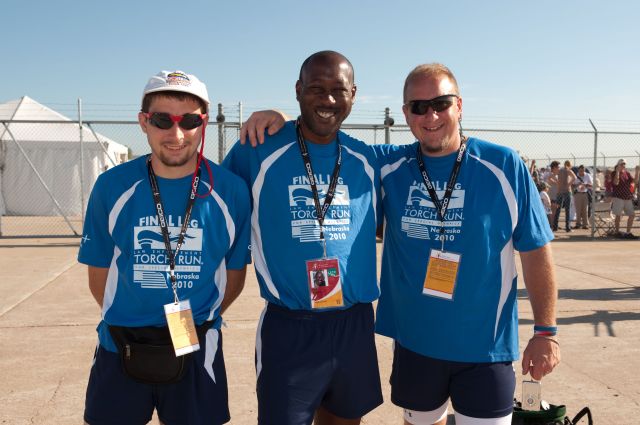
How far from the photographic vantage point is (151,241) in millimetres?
2355

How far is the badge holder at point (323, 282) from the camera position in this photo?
2.46m

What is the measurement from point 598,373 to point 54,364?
4402 mm

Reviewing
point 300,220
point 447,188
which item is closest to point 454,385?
point 447,188

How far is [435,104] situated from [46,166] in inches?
719

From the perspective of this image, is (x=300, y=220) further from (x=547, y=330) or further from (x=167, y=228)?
(x=547, y=330)

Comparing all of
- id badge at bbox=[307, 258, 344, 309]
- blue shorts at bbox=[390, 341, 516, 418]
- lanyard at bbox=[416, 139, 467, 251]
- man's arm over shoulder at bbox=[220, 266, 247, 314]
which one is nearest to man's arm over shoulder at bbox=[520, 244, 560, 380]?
blue shorts at bbox=[390, 341, 516, 418]

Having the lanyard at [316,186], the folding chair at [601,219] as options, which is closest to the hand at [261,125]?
the lanyard at [316,186]

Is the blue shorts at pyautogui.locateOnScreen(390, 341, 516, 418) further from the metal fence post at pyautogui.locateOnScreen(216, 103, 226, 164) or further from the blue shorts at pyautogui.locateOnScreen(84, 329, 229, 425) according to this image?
the metal fence post at pyautogui.locateOnScreen(216, 103, 226, 164)

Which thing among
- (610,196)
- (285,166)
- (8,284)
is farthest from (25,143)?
(285,166)

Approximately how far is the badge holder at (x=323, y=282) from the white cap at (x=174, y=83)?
878mm

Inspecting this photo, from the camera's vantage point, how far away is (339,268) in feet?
8.16

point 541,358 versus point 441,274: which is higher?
point 441,274

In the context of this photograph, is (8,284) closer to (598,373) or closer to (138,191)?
(138,191)

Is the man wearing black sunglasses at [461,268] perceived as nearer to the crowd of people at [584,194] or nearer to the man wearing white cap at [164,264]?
the man wearing white cap at [164,264]
